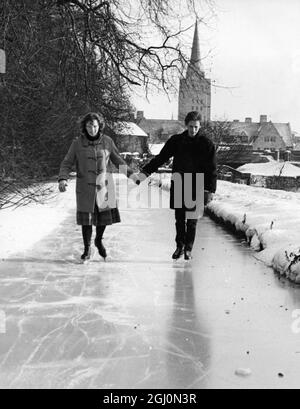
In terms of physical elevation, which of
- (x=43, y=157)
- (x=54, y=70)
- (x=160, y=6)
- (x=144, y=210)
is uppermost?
(x=160, y=6)

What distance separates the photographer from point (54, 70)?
1249cm

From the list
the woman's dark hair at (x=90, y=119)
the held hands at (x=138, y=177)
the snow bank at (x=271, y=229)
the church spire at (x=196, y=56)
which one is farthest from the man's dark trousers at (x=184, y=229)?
the church spire at (x=196, y=56)

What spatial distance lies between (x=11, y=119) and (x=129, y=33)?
9.19 feet

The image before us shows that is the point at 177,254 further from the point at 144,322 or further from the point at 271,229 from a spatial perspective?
the point at 144,322

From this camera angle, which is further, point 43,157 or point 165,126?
point 165,126

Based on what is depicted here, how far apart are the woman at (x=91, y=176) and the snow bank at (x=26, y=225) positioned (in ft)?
3.91

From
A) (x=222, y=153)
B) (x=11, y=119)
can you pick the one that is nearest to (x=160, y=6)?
(x=11, y=119)

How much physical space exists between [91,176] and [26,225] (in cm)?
363

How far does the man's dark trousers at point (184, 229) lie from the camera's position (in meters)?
6.95

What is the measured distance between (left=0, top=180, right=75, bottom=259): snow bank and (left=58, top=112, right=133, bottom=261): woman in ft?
3.91

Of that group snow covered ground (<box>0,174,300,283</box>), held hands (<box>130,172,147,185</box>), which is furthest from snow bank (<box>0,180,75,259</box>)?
held hands (<box>130,172,147,185</box>)

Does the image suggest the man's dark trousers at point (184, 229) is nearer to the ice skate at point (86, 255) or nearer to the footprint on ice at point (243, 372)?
the ice skate at point (86, 255)

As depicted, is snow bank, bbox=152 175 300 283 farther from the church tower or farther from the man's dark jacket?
the church tower

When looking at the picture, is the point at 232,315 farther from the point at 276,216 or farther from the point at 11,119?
the point at 11,119
